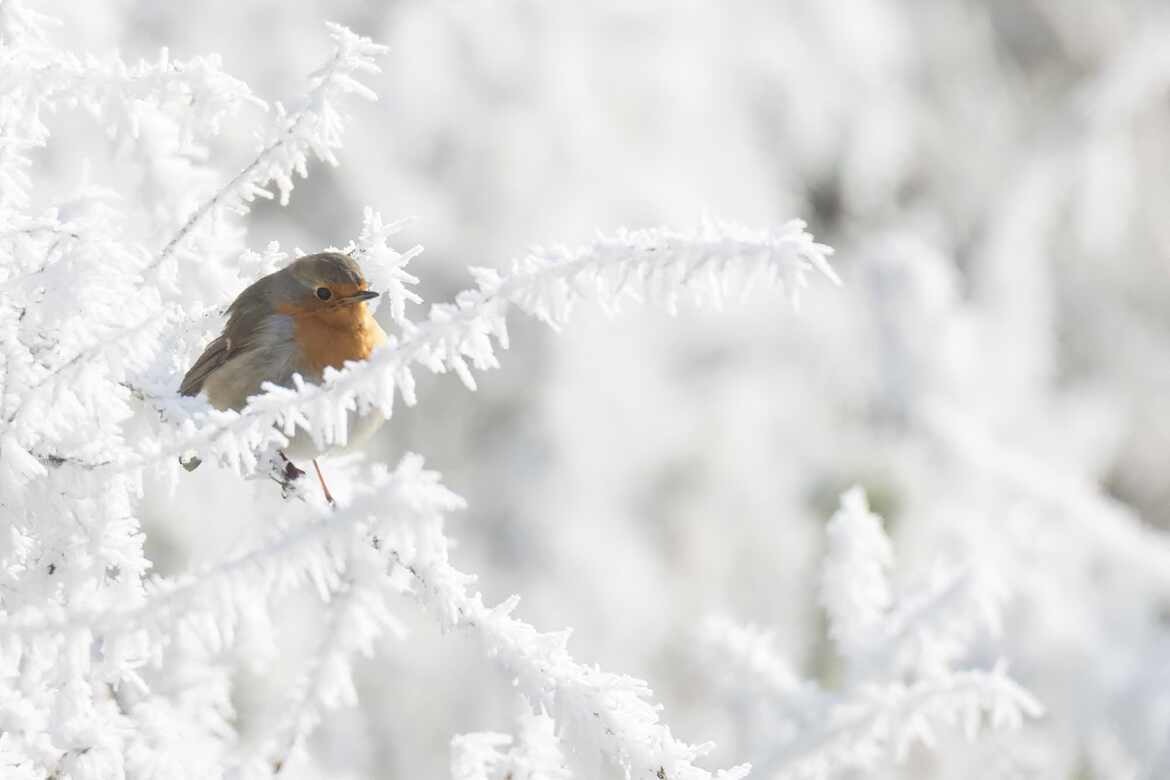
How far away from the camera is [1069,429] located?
6.47 m

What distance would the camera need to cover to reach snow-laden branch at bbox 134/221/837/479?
1.28 meters

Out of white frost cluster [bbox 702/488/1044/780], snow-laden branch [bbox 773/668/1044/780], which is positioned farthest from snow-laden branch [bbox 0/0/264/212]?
white frost cluster [bbox 702/488/1044/780]

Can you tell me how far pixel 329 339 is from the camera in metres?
2.60

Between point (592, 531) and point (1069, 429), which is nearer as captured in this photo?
point (592, 531)

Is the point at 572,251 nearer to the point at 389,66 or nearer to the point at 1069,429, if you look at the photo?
the point at 389,66

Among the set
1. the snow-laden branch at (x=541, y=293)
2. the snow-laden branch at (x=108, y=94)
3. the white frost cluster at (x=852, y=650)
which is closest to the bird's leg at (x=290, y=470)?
the snow-laden branch at (x=108, y=94)

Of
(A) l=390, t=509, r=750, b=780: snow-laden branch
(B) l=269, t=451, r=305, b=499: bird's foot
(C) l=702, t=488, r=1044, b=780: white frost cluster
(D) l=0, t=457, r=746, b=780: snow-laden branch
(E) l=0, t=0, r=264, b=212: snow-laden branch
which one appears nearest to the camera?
(D) l=0, t=457, r=746, b=780: snow-laden branch

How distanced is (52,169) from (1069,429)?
4.42m

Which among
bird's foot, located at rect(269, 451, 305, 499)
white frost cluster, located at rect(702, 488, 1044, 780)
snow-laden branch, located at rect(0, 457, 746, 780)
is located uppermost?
white frost cluster, located at rect(702, 488, 1044, 780)

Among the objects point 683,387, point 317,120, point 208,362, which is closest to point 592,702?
point 317,120

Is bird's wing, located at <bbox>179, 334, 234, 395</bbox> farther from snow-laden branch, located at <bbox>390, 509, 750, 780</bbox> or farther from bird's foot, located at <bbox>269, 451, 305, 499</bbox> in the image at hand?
snow-laden branch, located at <bbox>390, 509, 750, 780</bbox>

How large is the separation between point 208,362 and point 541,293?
1.10 metres

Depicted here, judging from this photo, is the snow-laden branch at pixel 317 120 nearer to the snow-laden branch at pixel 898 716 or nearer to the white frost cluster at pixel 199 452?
the white frost cluster at pixel 199 452

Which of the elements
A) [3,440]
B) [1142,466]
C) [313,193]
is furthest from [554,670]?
[1142,466]
